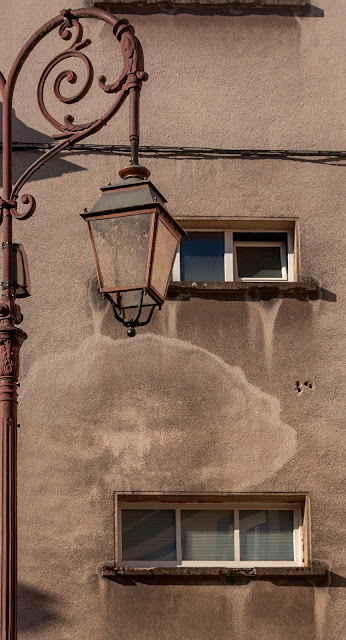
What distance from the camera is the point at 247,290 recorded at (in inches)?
420

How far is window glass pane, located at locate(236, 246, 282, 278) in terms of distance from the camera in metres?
11.1

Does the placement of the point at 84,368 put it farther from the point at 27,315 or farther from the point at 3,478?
the point at 3,478

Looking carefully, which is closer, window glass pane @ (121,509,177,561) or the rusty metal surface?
the rusty metal surface

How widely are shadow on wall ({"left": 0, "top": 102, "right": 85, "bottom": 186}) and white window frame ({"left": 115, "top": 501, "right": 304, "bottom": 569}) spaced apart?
2.94m

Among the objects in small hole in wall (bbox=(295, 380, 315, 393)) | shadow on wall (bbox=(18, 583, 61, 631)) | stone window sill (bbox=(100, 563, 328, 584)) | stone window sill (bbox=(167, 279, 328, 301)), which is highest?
stone window sill (bbox=(167, 279, 328, 301))

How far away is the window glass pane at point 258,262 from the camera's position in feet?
36.4

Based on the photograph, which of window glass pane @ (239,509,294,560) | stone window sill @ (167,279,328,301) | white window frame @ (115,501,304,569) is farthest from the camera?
A: stone window sill @ (167,279,328,301)

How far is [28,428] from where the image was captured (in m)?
10.3

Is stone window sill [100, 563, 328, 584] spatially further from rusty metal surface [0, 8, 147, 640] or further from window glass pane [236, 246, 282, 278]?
rusty metal surface [0, 8, 147, 640]

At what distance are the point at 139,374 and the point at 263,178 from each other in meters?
2.06

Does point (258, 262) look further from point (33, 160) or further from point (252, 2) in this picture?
point (252, 2)

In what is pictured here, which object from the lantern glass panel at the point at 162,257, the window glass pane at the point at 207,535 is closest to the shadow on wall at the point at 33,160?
the window glass pane at the point at 207,535

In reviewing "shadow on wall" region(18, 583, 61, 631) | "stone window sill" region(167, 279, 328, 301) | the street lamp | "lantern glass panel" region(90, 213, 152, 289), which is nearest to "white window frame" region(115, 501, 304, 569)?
"shadow on wall" region(18, 583, 61, 631)

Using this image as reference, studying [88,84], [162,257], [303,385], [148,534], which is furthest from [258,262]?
[162,257]
